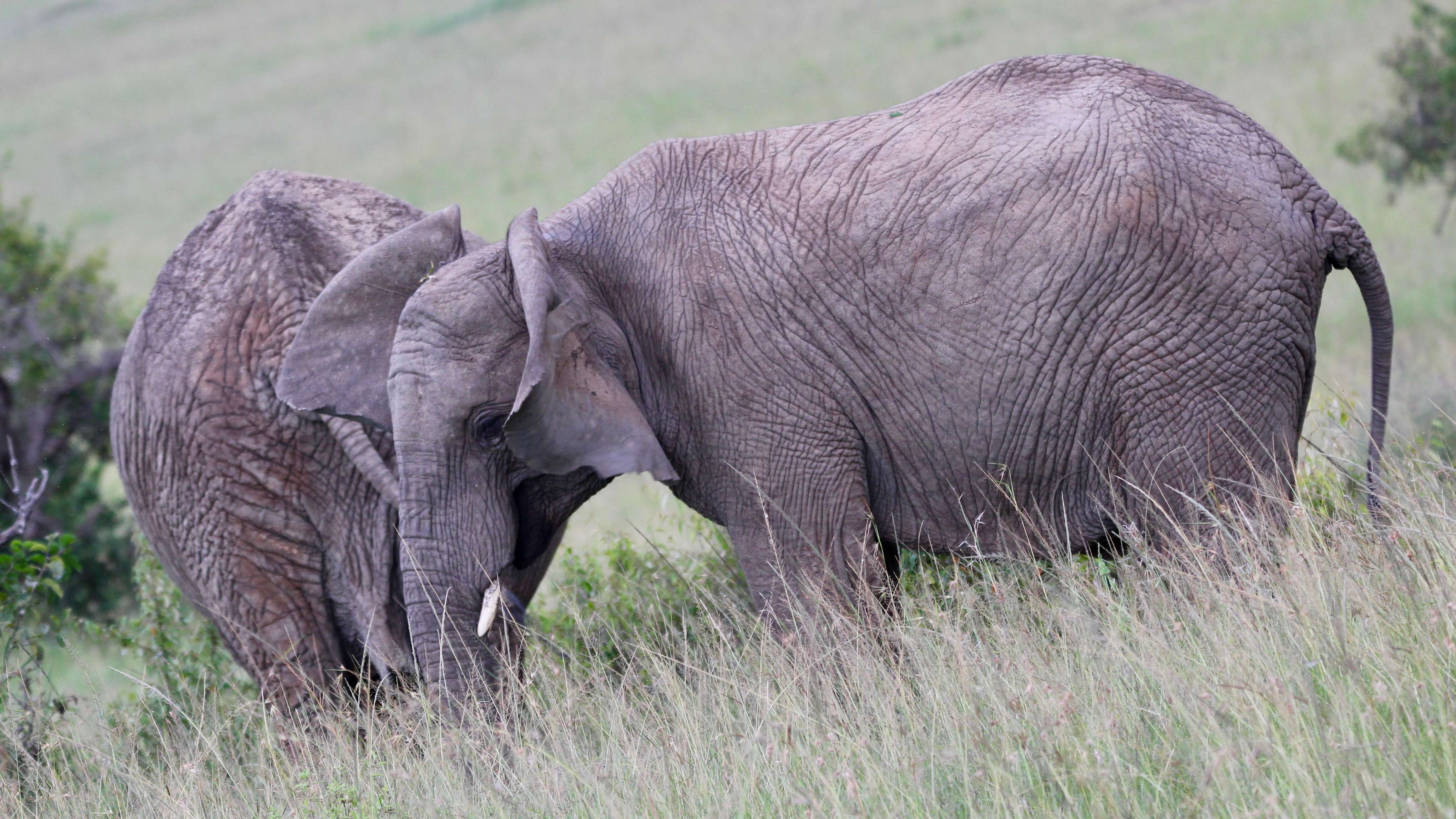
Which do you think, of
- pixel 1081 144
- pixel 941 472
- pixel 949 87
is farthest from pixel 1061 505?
pixel 949 87

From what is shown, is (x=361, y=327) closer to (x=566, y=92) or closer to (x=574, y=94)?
(x=574, y=94)

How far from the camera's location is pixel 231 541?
6246mm

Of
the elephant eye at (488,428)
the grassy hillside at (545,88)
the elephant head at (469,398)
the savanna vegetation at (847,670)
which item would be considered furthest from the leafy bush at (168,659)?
the grassy hillside at (545,88)

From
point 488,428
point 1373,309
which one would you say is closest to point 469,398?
point 488,428

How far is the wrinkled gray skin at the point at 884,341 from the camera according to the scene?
4.86m

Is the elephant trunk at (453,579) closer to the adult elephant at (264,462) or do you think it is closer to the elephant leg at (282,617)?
the adult elephant at (264,462)

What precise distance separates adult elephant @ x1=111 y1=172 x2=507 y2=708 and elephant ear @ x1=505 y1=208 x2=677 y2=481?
1.08m

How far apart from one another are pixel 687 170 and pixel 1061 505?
6.39 feet

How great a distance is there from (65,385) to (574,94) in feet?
109

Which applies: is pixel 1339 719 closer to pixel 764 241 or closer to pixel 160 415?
pixel 764 241

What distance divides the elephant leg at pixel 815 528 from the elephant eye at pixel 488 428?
3.02ft

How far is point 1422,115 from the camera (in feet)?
48.6

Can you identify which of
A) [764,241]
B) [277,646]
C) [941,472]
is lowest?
[277,646]

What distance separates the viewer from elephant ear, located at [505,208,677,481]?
5121mm
